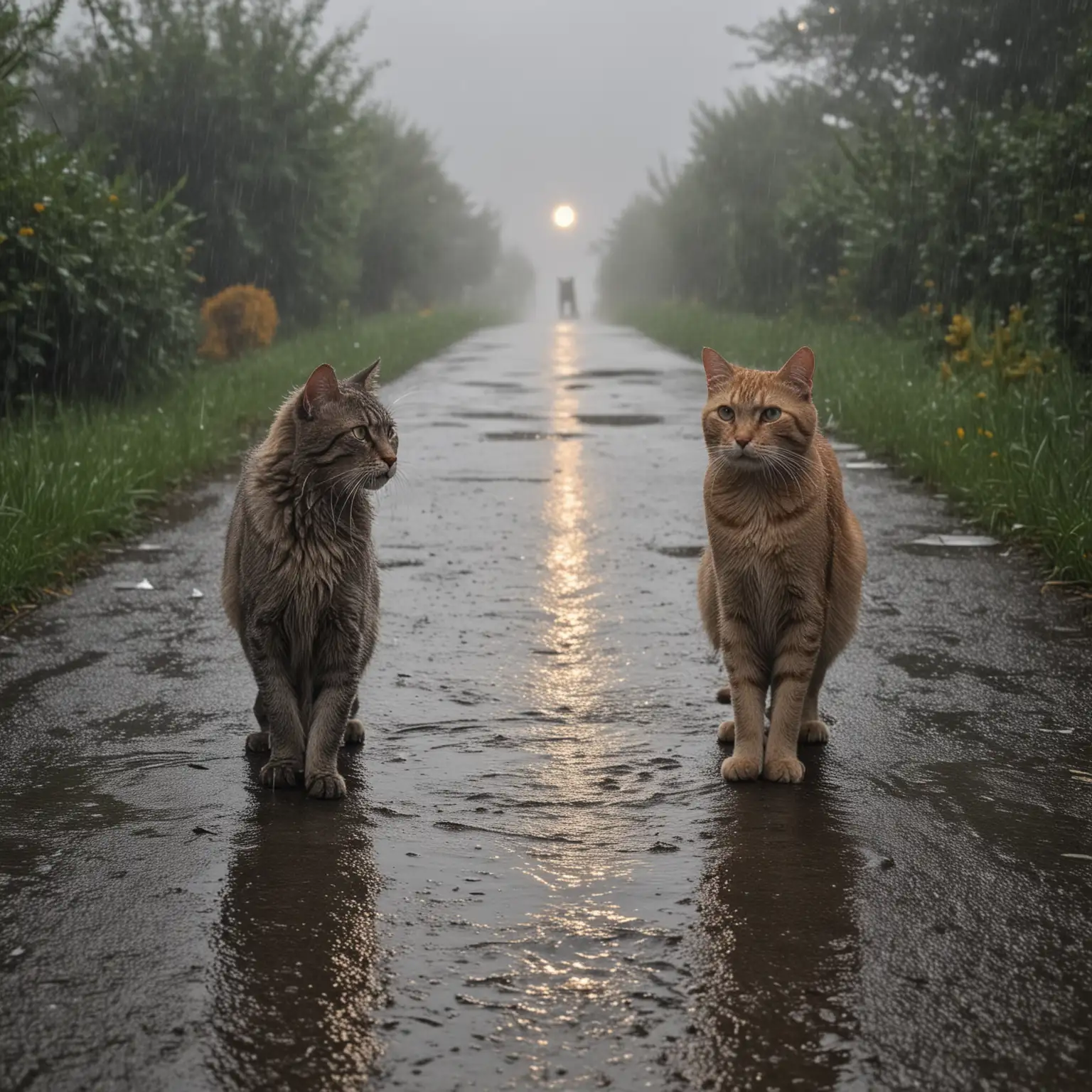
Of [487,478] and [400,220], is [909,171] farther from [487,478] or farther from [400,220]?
[400,220]

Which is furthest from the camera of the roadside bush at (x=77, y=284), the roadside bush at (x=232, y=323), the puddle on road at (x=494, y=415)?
the roadside bush at (x=232, y=323)

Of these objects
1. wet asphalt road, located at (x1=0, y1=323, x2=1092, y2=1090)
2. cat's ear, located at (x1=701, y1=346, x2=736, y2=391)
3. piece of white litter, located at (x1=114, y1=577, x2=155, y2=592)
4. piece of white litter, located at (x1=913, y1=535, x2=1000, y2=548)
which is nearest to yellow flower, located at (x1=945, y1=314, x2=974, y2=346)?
piece of white litter, located at (x1=913, y1=535, x2=1000, y2=548)

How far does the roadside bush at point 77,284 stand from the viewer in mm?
12055

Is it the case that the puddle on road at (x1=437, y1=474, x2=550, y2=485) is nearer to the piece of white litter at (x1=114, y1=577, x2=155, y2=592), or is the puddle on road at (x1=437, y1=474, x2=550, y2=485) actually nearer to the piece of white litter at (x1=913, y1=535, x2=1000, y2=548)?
the piece of white litter at (x1=913, y1=535, x2=1000, y2=548)

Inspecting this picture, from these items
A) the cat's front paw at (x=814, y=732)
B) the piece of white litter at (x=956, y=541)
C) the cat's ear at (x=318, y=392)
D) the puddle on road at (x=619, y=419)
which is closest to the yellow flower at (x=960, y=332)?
the puddle on road at (x=619, y=419)

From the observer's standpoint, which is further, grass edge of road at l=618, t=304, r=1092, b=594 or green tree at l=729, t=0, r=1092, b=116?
green tree at l=729, t=0, r=1092, b=116

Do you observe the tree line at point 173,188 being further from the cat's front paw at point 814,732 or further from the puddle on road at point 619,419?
the cat's front paw at point 814,732

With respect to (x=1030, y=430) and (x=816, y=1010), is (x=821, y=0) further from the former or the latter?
(x=816, y=1010)

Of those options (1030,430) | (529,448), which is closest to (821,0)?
(529,448)

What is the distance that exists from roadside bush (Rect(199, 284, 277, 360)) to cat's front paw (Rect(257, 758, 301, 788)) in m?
17.7

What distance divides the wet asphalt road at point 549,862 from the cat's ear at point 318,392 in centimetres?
118

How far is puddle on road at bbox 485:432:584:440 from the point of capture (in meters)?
15.0

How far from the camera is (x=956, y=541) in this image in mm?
9164

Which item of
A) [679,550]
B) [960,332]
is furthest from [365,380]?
[960,332]
